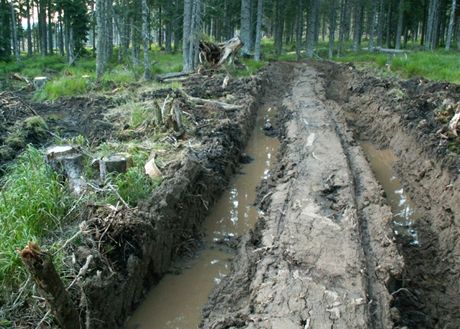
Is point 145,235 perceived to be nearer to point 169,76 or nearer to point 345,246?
point 345,246

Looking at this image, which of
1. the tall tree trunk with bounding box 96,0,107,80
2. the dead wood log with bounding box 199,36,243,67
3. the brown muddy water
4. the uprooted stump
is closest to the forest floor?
the brown muddy water

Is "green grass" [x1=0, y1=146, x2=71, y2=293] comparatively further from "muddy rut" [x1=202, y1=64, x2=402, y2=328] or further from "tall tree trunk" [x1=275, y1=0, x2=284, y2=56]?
"tall tree trunk" [x1=275, y1=0, x2=284, y2=56]

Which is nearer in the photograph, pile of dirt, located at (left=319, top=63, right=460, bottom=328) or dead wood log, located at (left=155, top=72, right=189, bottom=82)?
pile of dirt, located at (left=319, top=63, right=460, bottom=328)

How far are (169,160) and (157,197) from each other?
1927 millimetres

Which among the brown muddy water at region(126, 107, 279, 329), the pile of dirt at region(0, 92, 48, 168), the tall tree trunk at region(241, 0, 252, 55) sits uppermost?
the tall tree trunk at region(241, 0, 252, 55)

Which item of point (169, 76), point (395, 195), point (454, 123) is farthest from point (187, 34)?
point (395, 195)

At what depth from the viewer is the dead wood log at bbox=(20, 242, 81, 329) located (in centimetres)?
326

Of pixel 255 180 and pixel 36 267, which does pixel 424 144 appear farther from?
pixel 36 267

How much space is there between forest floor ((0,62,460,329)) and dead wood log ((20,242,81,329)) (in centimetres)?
41

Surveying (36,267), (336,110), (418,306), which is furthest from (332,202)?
(336,110)

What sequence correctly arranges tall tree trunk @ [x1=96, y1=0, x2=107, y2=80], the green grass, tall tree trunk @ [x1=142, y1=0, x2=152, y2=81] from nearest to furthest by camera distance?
the green grass → tall tree trunk @ [x1=142, y1=0, x2=152, y2=81] → tall tree trunk @ [x1=96, y1=0, x2=107, y2=80]

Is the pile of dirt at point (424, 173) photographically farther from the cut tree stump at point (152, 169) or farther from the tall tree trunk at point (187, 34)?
the tall tree trunk at point (187, 34)

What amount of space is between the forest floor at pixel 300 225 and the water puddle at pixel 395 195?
0.04 metres

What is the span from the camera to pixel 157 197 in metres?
6.42
